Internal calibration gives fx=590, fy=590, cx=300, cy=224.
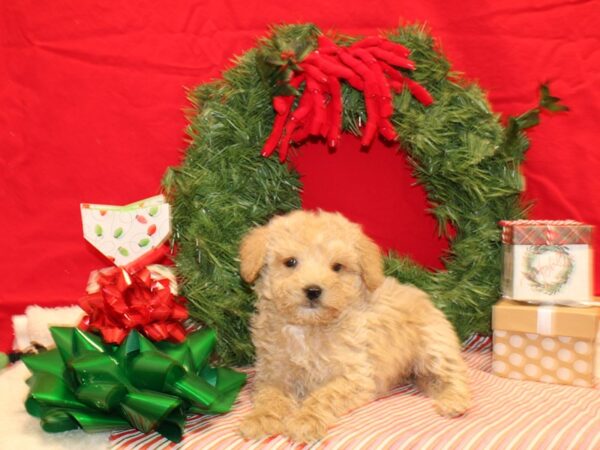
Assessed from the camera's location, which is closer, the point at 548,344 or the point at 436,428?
the point at 436,428

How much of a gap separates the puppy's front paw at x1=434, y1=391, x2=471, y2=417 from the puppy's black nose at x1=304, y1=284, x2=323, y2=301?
574mm

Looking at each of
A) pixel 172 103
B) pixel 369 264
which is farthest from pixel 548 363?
pixel 172 103

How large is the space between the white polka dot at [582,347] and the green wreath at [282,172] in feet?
1.22

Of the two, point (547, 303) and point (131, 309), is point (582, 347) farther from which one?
point (131, 309)

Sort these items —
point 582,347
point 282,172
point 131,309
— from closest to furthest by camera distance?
point 131,309
point 582,347
point 282,172

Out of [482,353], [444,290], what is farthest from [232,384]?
[482,353]

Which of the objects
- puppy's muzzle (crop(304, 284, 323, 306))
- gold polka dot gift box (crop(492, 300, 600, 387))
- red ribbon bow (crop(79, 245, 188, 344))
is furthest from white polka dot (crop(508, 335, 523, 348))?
red ribbon bow (crop(79, 245, 188, 344))

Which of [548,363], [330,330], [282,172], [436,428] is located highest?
[282,172]

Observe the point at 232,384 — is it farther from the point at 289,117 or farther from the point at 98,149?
the point at 98,149

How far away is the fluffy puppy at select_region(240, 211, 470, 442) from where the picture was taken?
1.95 metres

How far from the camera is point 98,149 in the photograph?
9.49 feet

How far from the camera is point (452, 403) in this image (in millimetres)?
1988

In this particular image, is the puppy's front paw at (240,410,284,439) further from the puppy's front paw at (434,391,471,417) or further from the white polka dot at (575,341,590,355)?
the white polka dot at (575,341,590,355)

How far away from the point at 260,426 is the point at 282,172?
1.15 meters
